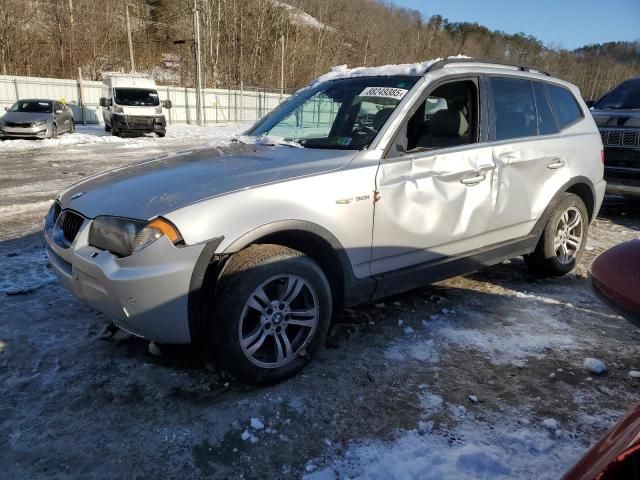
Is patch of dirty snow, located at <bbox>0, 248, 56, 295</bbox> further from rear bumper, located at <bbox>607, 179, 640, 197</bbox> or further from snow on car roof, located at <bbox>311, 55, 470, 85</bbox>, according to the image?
rear bumper, located at <bbox>607, 179, 640, 197</bbox>

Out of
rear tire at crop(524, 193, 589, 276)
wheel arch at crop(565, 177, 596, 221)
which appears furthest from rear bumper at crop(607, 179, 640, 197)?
rear tire at crop(524, 193, 589, 276)

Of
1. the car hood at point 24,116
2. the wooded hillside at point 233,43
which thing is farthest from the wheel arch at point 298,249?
the wooded hillside at point 233,43

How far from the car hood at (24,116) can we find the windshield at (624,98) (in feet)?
54.6

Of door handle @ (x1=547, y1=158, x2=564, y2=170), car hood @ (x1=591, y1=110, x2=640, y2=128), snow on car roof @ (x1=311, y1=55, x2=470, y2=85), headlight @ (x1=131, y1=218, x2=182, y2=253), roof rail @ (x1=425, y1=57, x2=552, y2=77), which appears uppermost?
roof rail @ (x1=425, y1=57, x2=552, y2=77)

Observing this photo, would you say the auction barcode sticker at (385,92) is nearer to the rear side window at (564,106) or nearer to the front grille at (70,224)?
the rear side window at (564,106)

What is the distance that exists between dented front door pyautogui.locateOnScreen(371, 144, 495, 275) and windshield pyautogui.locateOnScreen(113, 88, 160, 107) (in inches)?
765

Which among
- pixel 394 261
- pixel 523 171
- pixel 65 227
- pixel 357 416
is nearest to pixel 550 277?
pixel 523 171

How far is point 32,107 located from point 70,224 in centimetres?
1770

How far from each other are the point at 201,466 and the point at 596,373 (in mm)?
2414

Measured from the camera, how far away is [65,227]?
3008mm

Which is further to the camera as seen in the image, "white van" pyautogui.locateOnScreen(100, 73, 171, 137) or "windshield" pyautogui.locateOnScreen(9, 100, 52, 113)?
"white van" pyautogui.locateOnScreen(100, 73, 171, 137)

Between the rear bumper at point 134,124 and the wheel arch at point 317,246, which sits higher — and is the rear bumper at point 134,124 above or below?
below

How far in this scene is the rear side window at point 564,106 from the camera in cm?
446

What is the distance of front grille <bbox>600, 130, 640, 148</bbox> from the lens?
6.82m
